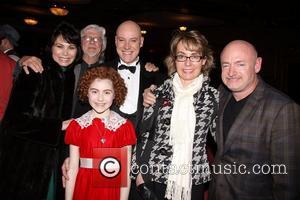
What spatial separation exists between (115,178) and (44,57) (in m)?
1.50

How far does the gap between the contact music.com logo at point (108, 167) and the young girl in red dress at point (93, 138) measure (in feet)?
0.16

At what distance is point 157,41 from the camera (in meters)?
16.6

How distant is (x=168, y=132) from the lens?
2779mm

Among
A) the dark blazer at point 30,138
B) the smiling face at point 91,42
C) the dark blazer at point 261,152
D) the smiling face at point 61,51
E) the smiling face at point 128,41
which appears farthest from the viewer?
the smiling face at point 91,42

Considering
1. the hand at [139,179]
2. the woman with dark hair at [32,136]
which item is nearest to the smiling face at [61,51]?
the woman with dark hair at [32,136]

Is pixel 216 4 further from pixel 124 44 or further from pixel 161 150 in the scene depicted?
pixel 161 150

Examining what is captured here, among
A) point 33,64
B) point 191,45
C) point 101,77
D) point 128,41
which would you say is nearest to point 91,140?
point 101,77

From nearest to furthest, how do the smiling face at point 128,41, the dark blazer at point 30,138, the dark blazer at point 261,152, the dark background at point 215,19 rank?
the dark blazer at point 261,152
the dark blazer at point 30,138
the smiling face at point 128,41
the dark background at point 215,19

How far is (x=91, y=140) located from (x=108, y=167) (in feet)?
0.95

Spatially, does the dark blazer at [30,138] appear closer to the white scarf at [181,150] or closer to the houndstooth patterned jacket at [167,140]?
the houndstooth patterned jacket at [167,140]

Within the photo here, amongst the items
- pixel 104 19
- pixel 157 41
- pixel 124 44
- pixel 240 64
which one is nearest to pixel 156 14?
pixel 104 19

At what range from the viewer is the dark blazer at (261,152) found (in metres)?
2.44

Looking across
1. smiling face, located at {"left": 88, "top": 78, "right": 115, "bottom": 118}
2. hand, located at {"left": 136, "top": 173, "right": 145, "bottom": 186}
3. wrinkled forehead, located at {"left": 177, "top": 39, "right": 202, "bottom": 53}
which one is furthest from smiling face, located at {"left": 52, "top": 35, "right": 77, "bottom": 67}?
hand, located at {"left": 136, "top": 173, "right": 145, "bottom": 186}

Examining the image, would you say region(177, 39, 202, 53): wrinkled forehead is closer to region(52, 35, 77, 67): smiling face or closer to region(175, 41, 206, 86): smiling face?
region(175, 41, 206, 86): smiling face
